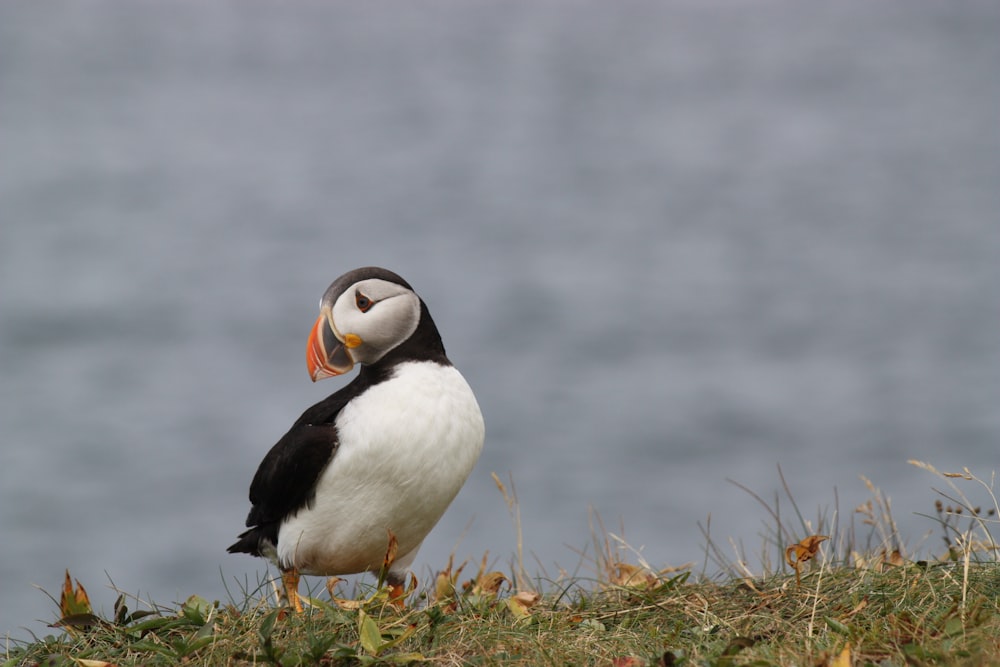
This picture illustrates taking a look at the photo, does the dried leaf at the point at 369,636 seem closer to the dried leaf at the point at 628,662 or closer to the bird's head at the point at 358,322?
the dried leaf at the point at 628,662

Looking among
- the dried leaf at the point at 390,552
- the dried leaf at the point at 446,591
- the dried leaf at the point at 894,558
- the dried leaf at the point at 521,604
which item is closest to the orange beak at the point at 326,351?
the dried leaf at the point at 390,552

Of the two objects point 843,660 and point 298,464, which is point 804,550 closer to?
point 843,660

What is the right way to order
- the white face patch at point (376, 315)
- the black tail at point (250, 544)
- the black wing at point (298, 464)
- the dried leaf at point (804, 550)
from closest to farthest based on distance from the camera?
1. the dried leaf at point (804, 550)
2. the black wing at point (298, 464)
3. the white face patch at point (376, 315)
4. the black tail at point (250, 544)

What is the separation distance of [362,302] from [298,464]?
2.42ft

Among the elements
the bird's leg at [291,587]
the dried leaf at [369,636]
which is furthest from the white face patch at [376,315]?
the dried leaf at [369,636]

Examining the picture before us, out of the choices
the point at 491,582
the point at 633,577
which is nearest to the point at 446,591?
the point at 491,582

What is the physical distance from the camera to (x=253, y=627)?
16.3 ft

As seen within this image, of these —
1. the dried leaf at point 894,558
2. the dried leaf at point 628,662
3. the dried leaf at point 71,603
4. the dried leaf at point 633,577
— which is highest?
the dried leaf at point 71,603

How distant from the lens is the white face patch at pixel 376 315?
563 cm

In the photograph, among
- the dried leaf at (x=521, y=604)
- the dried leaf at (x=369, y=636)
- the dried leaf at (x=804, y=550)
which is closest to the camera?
the dried leaf at (x=369, y=636)

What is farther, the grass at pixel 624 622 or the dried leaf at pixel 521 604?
the dried leaf at pixel 521 604

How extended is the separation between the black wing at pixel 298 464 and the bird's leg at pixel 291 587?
0.81 ft

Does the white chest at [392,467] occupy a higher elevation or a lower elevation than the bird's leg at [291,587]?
higher

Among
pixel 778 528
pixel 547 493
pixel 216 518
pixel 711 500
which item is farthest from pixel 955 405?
pixel 778 528
